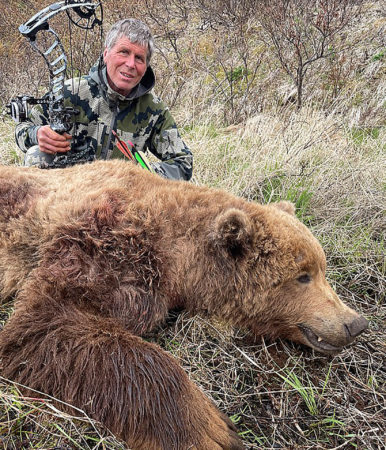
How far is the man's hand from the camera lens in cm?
384

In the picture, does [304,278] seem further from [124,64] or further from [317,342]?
[124,64]

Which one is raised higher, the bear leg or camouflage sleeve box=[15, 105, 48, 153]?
camouflage sleeve box=[15, 105, 48, 153]

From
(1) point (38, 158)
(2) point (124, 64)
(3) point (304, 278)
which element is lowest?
(3) point (304, 278)

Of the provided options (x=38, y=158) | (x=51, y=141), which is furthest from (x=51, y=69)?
(x=38, y=158)

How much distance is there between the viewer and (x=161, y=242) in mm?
2535

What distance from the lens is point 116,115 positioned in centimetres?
462

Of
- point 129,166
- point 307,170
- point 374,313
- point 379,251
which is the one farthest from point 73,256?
point 307,170

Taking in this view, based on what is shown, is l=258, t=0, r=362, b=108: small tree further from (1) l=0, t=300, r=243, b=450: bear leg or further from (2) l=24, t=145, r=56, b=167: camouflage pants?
(1) l=0, t=300, r=243, b=450: bear leg

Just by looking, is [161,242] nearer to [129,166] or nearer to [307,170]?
[129,166]

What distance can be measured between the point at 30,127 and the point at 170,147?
1490 mm

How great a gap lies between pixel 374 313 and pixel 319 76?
6.85m

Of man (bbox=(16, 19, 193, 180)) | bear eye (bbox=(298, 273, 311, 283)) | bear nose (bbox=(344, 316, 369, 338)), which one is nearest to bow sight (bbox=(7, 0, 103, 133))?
man (bbox=(16, 19, 193, 180))

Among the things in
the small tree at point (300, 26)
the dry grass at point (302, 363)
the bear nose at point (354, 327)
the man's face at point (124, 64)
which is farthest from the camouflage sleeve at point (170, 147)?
the small tree at point (300, 26)

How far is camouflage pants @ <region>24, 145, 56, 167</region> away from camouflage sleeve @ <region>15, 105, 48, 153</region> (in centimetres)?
14
